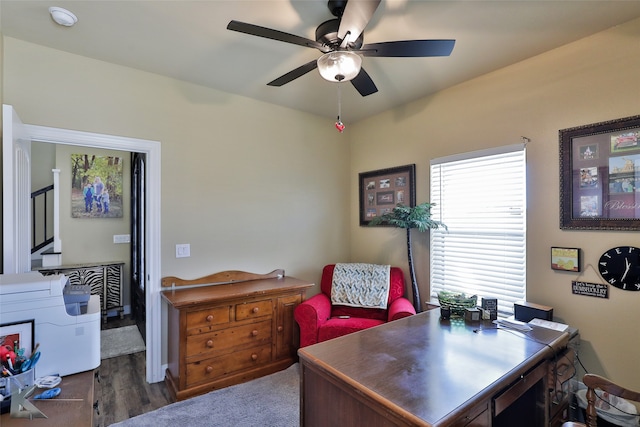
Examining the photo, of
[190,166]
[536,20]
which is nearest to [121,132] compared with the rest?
[190,166]

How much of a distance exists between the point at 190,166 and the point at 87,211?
2.79 meters

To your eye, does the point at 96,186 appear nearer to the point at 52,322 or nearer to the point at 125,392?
the point at 125,392

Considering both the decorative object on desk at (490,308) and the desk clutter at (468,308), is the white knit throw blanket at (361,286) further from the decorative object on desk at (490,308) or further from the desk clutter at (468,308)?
the decorative object on desk at (490,308)

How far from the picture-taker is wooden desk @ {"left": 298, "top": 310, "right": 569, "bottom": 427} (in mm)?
1141

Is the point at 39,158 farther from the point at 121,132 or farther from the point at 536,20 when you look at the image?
the point at 536,20

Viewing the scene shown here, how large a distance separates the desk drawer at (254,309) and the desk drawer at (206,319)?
11cm

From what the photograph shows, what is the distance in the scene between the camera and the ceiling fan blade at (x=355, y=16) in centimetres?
142

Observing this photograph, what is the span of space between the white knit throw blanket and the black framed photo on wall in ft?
2.50

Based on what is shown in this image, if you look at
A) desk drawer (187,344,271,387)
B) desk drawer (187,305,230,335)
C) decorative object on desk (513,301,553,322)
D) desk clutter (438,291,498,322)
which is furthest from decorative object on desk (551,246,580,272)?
desk drawer (187,305,230,335)

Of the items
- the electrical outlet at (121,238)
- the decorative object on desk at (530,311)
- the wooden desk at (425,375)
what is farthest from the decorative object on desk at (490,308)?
the electrical outlet at (121,238)

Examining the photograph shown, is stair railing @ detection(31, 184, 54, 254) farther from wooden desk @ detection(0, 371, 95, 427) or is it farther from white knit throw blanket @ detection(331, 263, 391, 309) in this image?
white knit throw blanket @ detection(331, 263, 391, 309)

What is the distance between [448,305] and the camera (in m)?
2.16

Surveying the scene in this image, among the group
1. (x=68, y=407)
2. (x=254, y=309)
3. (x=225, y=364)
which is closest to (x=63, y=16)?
(x=68, y=407)

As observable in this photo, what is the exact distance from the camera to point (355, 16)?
1.50 meters
